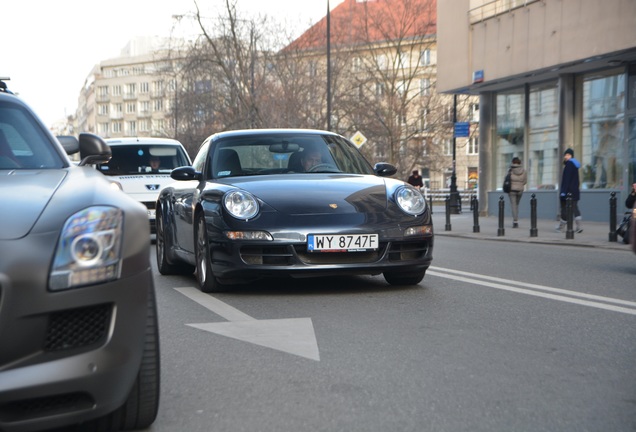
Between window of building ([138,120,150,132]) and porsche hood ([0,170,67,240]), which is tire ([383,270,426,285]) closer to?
porsche hood ([0,170,67,240])

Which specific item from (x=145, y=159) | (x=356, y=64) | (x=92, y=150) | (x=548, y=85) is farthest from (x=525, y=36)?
(x=356, y=64)

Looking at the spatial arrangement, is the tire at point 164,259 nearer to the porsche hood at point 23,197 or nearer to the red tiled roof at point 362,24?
the porsche hood at point 23,197

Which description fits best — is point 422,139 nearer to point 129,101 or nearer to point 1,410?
point 1,410

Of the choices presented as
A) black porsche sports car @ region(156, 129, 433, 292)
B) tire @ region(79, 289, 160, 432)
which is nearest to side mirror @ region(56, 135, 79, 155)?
tire @ region(79, 289, 160, 432)

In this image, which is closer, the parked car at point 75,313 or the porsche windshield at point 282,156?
the parked car at point 75,313

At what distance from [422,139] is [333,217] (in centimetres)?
5380

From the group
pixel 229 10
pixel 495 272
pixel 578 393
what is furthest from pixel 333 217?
pixel 229 10

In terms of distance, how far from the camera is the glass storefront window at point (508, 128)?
31.9 m

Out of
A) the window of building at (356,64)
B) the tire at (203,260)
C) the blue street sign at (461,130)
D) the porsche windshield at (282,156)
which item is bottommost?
the tire at (203,260)

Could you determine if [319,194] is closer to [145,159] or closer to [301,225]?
[301,225]

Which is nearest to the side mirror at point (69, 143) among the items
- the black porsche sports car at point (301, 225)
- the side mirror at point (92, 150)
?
the side mirror at point (92, 150)

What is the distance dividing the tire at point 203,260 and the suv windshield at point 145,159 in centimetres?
985

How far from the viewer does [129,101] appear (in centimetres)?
16925

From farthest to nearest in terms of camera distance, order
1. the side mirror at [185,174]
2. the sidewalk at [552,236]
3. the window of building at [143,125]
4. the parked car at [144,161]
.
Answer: the window of building at [143,125] < the parked car at [144,161] < the sidewalk at [552,236] < the side mirror at [185,174]
